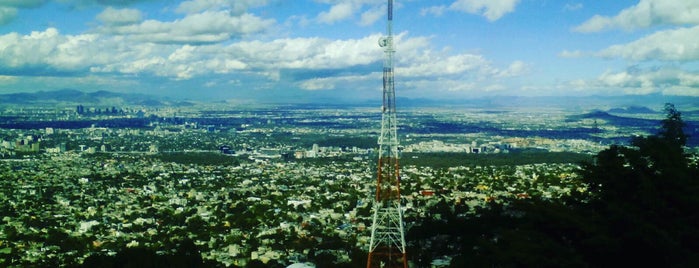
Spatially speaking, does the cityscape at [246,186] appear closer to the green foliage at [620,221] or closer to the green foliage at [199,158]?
the green foliage at [199,158]

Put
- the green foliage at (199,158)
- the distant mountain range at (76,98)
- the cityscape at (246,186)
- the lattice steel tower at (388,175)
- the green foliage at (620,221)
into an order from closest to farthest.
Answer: the green foliage at (620,221) < the lattice steel tower at (388,175) < the cityscape at (246,186) < the green foliage at (199,158) < the distant mountain range at (76,98)

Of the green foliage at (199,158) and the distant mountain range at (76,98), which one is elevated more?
the distant mountain range at (76,98)

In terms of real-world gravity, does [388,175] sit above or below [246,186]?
above

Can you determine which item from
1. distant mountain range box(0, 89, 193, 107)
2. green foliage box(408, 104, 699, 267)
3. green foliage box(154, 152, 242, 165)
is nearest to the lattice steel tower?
green foliage box(408, 104, 699, 267)

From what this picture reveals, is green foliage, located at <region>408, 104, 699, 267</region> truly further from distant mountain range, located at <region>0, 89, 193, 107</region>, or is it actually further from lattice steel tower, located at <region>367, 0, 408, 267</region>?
distant mountain range, located at <region>0, 89, 193, 107</region>

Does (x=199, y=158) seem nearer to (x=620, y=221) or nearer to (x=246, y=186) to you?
(x=246, y=186)

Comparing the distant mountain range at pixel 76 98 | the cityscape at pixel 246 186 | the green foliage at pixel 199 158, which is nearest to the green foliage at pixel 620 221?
the cityscape at pixel 246 186

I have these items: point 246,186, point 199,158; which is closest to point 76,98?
point 199,158

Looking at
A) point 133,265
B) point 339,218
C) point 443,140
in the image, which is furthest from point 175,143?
point 133,265
